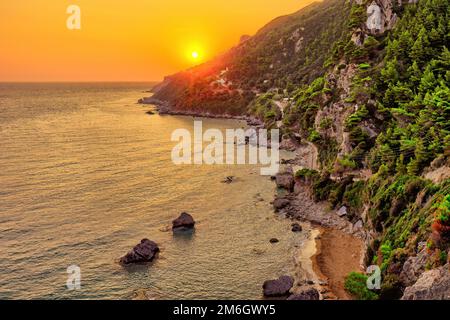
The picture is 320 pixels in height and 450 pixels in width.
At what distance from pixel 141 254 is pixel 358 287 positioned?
23191 millimetres

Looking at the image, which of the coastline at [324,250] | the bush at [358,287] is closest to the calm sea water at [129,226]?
the coastline at [324,250]

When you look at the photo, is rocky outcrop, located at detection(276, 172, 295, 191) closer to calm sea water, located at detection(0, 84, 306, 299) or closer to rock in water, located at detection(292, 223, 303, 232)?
calm sea water, located at detection(0, 84, 306, 299)

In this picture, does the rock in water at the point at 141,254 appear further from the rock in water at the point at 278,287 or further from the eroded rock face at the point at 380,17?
the eroded rock face at the point at 380,17

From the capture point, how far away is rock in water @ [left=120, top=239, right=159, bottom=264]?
1715 inches

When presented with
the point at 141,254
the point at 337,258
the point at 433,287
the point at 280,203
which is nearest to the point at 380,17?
the point at 280,203

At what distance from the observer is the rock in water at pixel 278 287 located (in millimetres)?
37312

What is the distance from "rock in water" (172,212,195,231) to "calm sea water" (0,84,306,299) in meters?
1.56

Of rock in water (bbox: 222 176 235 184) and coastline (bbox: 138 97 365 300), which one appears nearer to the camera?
coastline (bbox: 138 97 365 300)

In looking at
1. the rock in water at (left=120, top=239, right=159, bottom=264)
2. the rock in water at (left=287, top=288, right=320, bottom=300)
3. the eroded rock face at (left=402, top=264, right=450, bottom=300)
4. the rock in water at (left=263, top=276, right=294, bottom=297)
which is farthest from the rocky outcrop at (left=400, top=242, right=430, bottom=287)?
the rock in water at (left=120, top=239, right=159, bottom=264)

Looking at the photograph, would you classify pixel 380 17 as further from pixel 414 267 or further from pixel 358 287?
pixel 414 267

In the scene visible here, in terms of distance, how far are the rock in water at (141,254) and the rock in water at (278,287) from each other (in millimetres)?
14000

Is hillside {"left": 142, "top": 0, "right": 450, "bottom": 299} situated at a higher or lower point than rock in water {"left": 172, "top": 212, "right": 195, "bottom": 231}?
higher

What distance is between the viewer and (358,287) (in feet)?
117

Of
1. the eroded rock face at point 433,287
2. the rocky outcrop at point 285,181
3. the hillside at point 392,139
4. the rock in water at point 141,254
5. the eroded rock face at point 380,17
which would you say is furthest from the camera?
the eroded rock face at point 380,17
